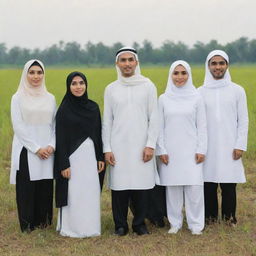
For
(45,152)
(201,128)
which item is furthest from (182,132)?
(45,152)

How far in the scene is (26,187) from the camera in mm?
4621

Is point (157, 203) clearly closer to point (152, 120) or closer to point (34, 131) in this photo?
point (152, 120)

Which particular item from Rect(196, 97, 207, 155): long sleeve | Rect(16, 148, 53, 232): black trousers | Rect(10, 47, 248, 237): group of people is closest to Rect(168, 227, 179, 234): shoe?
Rect(10, 47, 248, 237): group of people

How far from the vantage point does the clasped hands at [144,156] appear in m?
4.37

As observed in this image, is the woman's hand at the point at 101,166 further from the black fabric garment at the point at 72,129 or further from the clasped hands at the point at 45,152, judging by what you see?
the clasped hands at the point at 45,152

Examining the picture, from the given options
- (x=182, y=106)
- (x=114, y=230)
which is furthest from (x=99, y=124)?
(x=114, y=230)

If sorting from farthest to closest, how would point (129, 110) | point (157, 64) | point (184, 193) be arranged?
point (157, 64) < point (184, 193) < point (129, 110)

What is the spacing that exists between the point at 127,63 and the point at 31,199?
1.46m

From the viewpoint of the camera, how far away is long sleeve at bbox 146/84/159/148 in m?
4.36

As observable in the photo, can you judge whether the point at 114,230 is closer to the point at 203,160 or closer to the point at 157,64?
the point at 203,160

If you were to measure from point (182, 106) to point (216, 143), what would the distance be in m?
0.46

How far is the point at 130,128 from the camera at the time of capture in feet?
14.3

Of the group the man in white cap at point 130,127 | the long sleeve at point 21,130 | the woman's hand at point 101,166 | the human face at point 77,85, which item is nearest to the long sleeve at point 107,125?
the man in white cap at point 130,127

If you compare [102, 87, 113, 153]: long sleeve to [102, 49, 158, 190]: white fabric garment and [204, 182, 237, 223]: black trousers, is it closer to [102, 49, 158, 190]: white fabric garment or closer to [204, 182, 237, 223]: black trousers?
[102, 49, 158, 190]: white fabric garment
